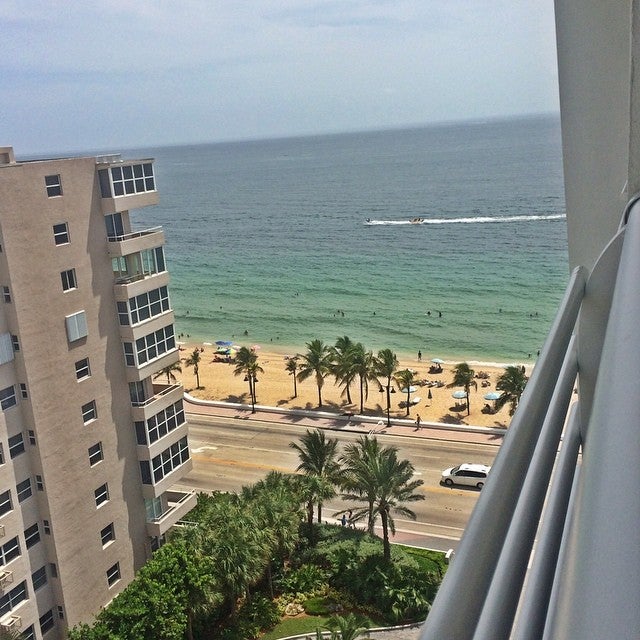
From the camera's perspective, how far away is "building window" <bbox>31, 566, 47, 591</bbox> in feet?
58.6

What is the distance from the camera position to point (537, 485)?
1.02 metres

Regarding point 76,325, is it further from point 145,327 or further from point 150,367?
point 150,367

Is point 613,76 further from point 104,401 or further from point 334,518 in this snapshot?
point 334,518

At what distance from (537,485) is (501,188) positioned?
12064 cm

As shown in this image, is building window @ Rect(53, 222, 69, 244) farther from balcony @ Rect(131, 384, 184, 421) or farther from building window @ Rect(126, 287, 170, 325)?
balcony @ Rect(131, 384, 184, 421)

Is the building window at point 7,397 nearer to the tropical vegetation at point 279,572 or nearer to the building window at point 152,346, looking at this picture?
the building window at point 152,346

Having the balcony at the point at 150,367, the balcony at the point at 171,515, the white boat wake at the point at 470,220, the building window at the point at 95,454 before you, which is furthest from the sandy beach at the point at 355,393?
the white boat wake at the point at 470,220

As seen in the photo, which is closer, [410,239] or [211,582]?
[211,582]

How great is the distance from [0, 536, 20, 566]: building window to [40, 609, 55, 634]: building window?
1.97 meters

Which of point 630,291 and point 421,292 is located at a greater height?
point 630,291

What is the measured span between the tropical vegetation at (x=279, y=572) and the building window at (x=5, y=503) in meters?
3.17

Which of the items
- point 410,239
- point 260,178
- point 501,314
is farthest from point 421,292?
point 260,178

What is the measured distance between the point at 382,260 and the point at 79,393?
215 ft

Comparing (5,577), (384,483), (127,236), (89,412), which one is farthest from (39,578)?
(384,483)
